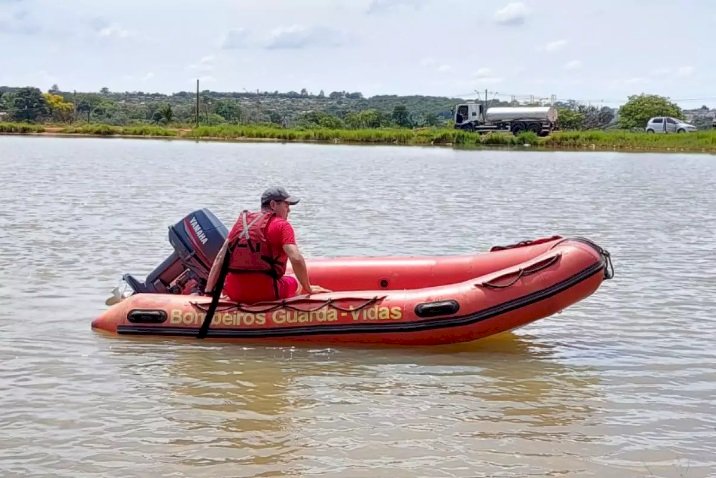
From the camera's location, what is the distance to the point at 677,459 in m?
4.94

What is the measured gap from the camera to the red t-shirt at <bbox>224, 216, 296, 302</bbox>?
6.85 m

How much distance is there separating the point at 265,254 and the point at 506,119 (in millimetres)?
44833

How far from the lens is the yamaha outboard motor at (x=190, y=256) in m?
7.43

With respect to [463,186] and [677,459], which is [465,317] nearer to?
[677,459]

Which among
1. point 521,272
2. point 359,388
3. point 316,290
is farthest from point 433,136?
point 359,388

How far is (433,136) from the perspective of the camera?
1923 inches

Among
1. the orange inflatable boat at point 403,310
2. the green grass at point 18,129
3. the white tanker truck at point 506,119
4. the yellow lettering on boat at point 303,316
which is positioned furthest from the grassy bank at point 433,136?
the yellow lettering on boat at point 303,316

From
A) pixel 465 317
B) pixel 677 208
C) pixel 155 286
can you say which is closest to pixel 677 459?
pixel 465 317

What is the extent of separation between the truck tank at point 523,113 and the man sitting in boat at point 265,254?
43.4m

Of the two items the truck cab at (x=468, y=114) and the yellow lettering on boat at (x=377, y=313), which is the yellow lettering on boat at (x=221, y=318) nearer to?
the yellow lettering on boat at (x=377, y=313)

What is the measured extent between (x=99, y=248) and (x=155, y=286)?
420 centimetres

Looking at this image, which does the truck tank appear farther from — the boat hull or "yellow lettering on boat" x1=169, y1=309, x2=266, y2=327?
"yellow lettering on boat" x1=169, y1=309, x2=266, y2=327

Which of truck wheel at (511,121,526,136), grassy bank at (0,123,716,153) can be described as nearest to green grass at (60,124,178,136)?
grassy bank at (0,123,716,153)

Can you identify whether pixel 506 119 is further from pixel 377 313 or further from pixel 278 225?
pixel 278 225
